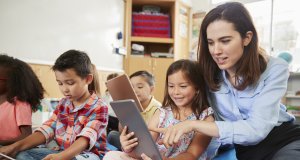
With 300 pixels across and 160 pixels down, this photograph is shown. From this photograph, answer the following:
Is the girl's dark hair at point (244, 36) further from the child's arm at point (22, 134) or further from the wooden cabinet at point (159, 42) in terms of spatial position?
the wooden cabinet at point (159, 42)

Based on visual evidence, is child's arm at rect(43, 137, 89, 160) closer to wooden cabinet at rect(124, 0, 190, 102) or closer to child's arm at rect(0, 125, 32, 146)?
child's arm at rect(0, 125, 32, 146)

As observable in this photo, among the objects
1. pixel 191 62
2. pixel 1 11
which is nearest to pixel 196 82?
pixel 191 62

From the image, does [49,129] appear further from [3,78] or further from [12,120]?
[3,78]

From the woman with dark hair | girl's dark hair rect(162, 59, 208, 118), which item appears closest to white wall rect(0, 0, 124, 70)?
girl's dark hair rect(162, 59, 208, 118)

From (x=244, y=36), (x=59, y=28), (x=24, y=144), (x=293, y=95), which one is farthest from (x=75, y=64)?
(x=293, y=95)

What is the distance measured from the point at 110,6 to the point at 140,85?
5.26 ft

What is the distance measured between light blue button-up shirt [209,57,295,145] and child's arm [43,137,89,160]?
0.50 m

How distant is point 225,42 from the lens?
96 cm

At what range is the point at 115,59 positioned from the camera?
10.8ft

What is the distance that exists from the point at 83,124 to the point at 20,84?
0.45 m

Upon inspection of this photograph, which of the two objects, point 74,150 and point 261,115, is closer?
point 261,115

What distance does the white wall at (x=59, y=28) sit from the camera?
7.06 ft

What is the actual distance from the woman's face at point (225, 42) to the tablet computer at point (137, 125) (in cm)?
36

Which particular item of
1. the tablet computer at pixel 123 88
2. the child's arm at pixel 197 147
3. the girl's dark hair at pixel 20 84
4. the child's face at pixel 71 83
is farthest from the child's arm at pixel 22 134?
the child's arm at pixel 197 147
